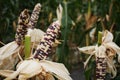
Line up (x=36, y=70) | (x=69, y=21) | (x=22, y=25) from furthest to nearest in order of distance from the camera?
(x=69, y=21), (x=22, y=25), (x=36, y=70)

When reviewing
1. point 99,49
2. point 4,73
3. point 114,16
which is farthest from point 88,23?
point 4,73

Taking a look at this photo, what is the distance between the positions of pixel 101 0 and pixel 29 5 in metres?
0.59

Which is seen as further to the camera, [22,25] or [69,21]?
[69,21]

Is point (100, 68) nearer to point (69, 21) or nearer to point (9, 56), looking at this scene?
point (9, 56)

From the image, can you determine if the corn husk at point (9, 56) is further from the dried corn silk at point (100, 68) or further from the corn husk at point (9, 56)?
the dried corn silk at point (100, 68)

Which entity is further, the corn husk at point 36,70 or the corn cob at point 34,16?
the corn cob at point 34,16

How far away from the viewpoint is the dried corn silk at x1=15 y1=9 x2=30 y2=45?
0.95 m

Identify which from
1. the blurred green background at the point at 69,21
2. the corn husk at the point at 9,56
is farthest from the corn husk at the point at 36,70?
the blurred green background at the point at 69,21

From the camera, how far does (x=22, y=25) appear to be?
0.96m

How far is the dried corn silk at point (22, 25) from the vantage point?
0.95 meters

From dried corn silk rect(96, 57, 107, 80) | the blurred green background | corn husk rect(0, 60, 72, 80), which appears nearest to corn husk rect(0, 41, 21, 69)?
corn husk rect(0, 60, 72, 80)

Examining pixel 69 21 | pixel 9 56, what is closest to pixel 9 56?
pixel 9 56

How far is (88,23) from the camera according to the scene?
9.00ft

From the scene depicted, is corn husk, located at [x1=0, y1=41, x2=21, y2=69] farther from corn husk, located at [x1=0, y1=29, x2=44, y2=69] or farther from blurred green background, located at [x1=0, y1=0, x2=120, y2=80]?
blurred green background, located at [x1=0, y1=0, x2=120, y2=80]
